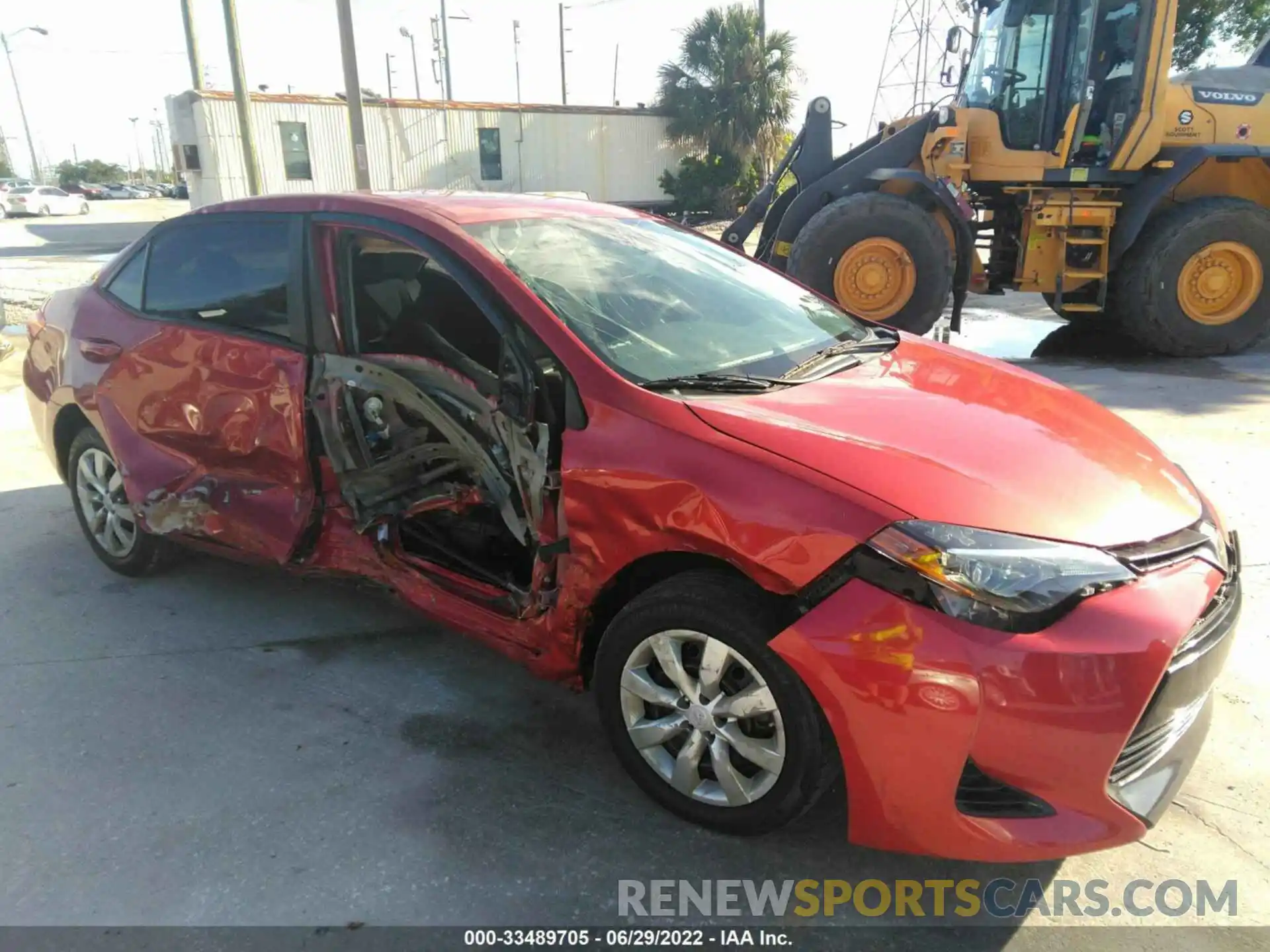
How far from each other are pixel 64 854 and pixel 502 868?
1.18 metres

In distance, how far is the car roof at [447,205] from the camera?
10.0 ft

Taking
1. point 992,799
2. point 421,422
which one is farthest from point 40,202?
point 992,799

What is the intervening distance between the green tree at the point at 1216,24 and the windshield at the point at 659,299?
27197 mm

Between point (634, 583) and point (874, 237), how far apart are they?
668 cm

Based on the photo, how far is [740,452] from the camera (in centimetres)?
220

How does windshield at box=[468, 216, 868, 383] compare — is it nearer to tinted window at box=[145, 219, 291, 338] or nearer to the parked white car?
tinted window at box=[145, 219, 291, 338]

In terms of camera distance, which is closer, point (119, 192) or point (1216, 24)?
point (1216, 24)

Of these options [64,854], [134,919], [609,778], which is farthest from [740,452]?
[64,854]

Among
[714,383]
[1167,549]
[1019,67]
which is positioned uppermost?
[1019,67]

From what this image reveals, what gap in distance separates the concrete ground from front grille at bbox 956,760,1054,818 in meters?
0.37

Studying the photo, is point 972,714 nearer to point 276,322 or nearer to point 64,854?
point 64,854

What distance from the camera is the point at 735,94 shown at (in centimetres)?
2864

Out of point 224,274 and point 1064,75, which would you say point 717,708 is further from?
point 1064,75

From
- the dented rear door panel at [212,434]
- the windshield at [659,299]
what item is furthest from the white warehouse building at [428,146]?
the windshield at [659,299]
